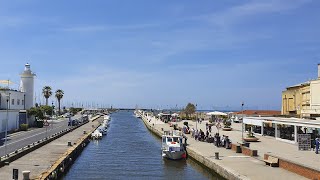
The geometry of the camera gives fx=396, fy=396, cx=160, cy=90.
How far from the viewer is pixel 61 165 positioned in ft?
102

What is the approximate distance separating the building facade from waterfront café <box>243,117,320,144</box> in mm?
6585

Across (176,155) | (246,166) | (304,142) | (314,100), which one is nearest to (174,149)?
(176,155)

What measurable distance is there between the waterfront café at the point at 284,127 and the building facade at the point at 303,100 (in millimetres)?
6585

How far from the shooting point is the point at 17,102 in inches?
2842

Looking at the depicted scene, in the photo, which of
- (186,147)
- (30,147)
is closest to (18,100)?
(30,147)

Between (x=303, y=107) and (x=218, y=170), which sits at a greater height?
(x=303, y=107)

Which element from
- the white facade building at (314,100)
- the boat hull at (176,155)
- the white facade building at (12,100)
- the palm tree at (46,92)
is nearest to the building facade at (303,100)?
the white facade building at (314,100)

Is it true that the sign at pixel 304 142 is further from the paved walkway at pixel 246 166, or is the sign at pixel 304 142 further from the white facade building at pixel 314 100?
the white facade building at pixel 314 100

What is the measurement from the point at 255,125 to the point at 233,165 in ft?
87.9

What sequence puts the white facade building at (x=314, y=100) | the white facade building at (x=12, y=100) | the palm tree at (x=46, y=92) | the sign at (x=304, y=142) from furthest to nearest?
the palm tree at (x=46, y=92), the white facade building at (x=12, y=100), the white facade building at (x=314, y=100), the sign at (x=304, y=142)

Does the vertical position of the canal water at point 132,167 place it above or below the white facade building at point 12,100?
below

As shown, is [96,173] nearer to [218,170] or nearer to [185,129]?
[218,170]

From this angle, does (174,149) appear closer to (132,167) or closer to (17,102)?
(132,167)

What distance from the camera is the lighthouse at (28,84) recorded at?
3126 inches
